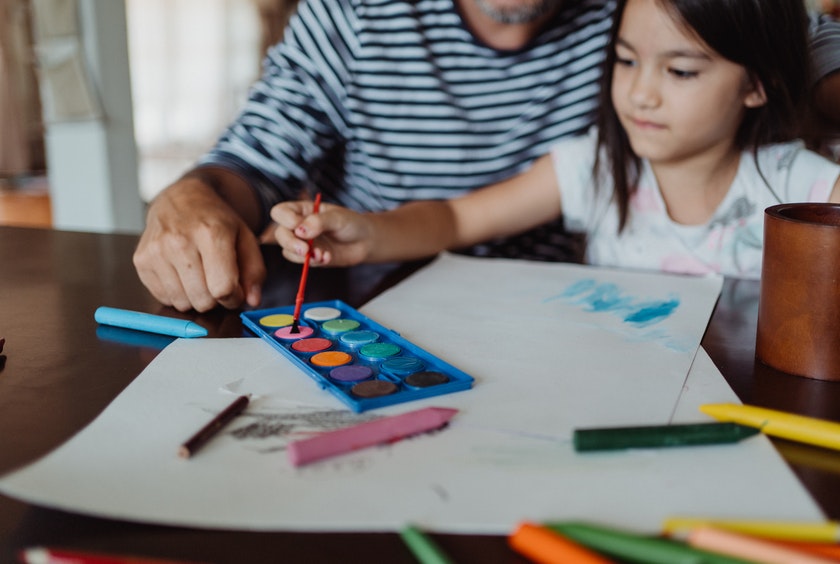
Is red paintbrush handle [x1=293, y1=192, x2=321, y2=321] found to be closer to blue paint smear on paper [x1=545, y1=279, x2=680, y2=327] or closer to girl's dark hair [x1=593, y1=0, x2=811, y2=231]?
blue paint smear on paper [x1=545, y1=279, x2=680, y2=327]

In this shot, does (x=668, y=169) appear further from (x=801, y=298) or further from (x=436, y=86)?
(x=801, y=298)

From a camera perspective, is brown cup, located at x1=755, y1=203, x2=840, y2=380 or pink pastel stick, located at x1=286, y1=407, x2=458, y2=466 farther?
brown cup, located at x1=755, y1=203, x2=840, y2=380

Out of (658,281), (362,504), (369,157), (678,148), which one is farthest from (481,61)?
(362,504)

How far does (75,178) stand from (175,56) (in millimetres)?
3378

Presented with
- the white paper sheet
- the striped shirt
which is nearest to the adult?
the striped shirt

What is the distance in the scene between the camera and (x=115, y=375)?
583 millimetres

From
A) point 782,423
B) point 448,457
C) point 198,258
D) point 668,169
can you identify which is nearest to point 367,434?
point 448,457

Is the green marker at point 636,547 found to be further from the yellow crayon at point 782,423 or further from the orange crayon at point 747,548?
the yellow crayon at point 782,423

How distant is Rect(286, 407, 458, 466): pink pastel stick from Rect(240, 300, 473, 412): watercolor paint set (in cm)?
4

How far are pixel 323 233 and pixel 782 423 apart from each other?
1.75 ft

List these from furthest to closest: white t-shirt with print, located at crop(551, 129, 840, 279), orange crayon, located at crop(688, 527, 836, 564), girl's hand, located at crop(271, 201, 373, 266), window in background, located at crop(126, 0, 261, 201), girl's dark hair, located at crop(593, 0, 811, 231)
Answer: window in background, located at crop(126, 0, 261, 201) < white t-shirt with print, located at crop(551, 129, 840, 279) < girl's dark hair, located at crop(593, 0, 811, 231) < girl's hand, located at crop(271, 201, 373, 266) < orange crayon, located at crop(688, 527, 836, 564)

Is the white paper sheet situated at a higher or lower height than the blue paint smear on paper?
higher

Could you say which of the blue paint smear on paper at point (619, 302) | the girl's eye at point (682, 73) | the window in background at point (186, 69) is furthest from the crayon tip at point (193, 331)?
the window in background at point (186, 69)

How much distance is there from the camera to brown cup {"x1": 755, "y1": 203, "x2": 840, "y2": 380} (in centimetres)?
56
